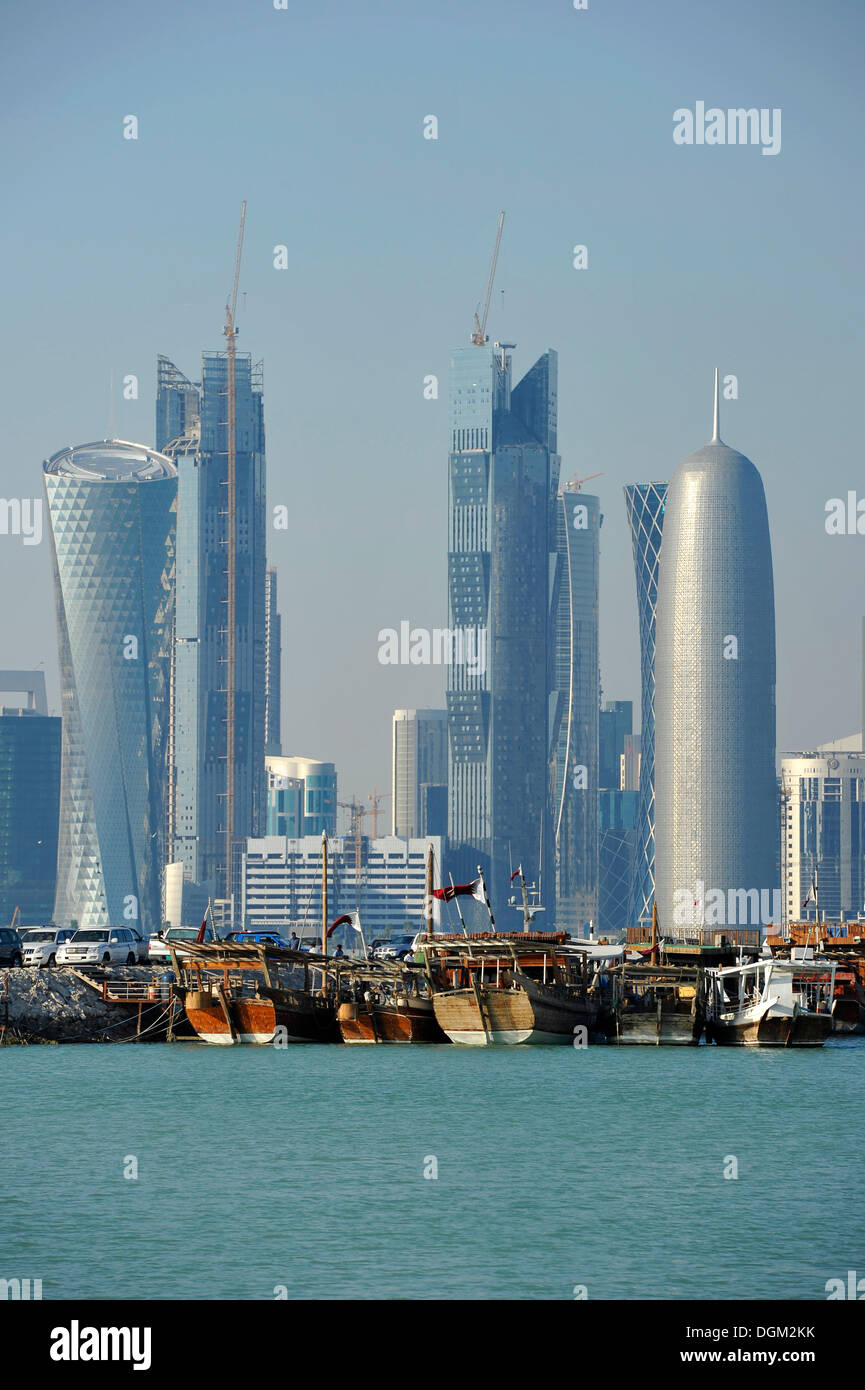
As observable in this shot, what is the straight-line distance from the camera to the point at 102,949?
104000 millimetres

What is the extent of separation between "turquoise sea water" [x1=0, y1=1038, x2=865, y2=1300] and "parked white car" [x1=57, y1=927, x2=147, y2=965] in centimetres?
1592

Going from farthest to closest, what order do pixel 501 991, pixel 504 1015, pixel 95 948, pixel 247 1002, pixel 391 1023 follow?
1. pixel 95 948
2. pixel 391 1023
3. pixel 247 1002
4. pixel 504 1015
5. pixel 501 991

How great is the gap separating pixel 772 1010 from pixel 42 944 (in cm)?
4459

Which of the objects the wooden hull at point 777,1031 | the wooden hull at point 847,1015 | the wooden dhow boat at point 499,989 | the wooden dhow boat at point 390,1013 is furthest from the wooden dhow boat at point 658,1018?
the wooden hull at point 847,1015

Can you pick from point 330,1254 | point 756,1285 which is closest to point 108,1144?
point 330,1254

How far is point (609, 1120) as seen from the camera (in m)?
66.8

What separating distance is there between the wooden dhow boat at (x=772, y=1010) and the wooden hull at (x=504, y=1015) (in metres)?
8.31

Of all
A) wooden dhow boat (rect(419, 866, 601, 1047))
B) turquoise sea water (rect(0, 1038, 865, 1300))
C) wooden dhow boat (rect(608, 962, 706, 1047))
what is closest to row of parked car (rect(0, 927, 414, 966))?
wooden dhow boat (rect(419, 866, 601, 1047))

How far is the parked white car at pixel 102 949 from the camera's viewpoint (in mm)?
102438

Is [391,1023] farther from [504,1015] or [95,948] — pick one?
[95,948]

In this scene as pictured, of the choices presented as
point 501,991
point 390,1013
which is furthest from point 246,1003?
point 501,991

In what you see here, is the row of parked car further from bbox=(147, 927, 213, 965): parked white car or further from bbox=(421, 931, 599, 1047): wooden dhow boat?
bbox=(421, 931, 599, 1047): wooden dhow boat
